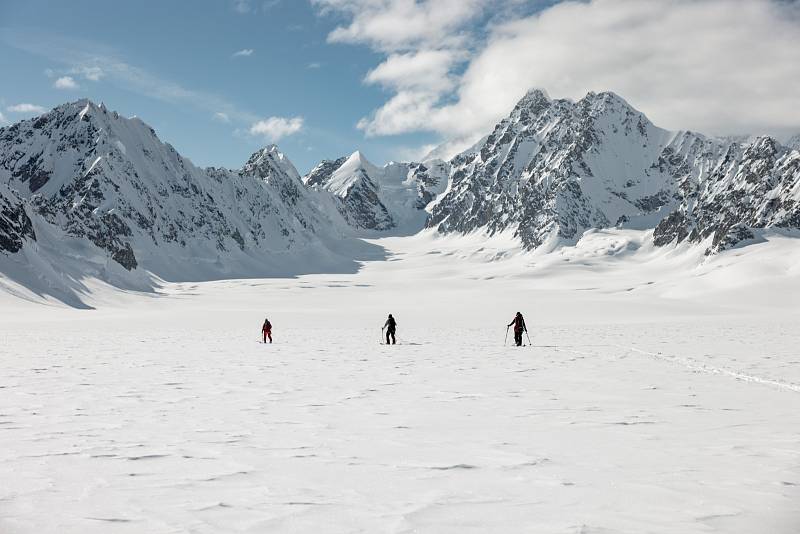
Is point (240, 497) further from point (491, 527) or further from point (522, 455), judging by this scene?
point (522, 455)

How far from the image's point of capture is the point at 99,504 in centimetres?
618

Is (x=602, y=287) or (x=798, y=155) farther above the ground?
(x=798, y=155)

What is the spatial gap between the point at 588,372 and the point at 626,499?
11.5m

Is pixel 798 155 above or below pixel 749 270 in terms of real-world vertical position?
above

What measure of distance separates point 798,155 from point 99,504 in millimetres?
228182

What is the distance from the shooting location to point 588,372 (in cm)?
1748

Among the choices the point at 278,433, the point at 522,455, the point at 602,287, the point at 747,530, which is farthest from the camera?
the point at 602,287

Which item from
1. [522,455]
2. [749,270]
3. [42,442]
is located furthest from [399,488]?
[749,270]

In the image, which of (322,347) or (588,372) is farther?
(322,347)

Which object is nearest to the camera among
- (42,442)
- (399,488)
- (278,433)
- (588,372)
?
(399,488)

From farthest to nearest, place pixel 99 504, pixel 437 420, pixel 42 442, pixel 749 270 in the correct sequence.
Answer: pixel 749 270 < pixel 437 420 < pixel 42 442 < pixel 99 504

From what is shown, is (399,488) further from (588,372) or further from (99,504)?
(588,372)

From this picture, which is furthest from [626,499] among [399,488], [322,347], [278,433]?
[322,347]

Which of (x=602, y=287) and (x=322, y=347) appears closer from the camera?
(x=322, y=347)
